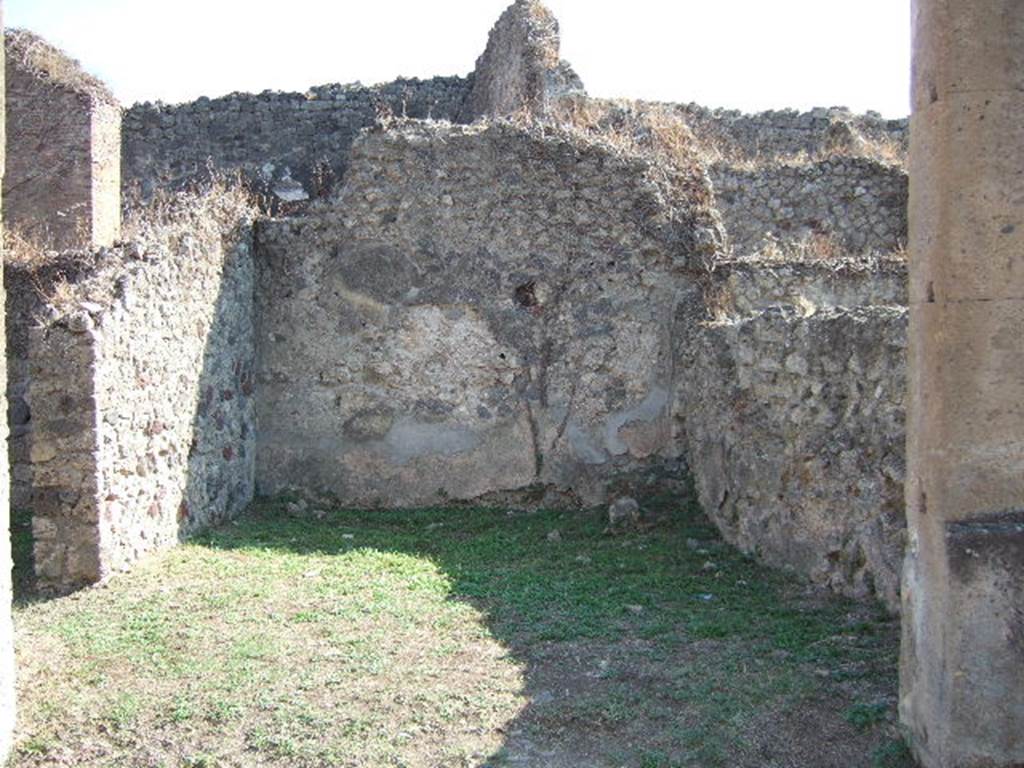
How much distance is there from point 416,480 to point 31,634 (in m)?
3.65

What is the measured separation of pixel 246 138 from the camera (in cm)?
1538

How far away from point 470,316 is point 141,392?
8.88ft

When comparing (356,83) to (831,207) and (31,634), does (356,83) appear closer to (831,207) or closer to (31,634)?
(831,207)

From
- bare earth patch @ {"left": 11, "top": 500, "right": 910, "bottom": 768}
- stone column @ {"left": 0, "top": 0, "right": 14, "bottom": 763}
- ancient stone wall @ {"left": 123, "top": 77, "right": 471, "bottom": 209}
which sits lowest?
bare earth patch @ {"left": 11, "top": 500, "right": 910, "bottom": 768}

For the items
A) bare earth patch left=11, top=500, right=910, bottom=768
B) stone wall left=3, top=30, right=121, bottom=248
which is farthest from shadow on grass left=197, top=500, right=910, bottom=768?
stone wall left=3, top=30, right=121, bottom=248

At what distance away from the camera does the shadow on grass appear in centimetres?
427

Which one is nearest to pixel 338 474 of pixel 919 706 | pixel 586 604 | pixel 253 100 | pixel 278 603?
pixel 278 603

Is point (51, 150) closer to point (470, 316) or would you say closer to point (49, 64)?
point (49, 64)

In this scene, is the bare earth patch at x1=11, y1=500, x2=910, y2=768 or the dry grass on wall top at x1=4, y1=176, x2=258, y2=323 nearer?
the bare earth patch at x1=11, y1=500, x2=910, y2=768

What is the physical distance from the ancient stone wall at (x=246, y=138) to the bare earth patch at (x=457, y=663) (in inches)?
345

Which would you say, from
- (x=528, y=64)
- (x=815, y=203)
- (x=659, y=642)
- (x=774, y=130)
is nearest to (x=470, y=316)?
(x=659, y=642)

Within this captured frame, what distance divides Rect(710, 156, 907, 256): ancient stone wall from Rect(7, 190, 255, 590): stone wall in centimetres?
558

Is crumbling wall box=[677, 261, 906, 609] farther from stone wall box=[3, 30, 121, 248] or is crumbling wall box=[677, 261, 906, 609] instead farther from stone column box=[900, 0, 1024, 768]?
stone wall box=[3, 30, 121, 248]

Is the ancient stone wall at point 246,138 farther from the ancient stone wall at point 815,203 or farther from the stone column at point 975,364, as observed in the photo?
the stone column at point 975,364
